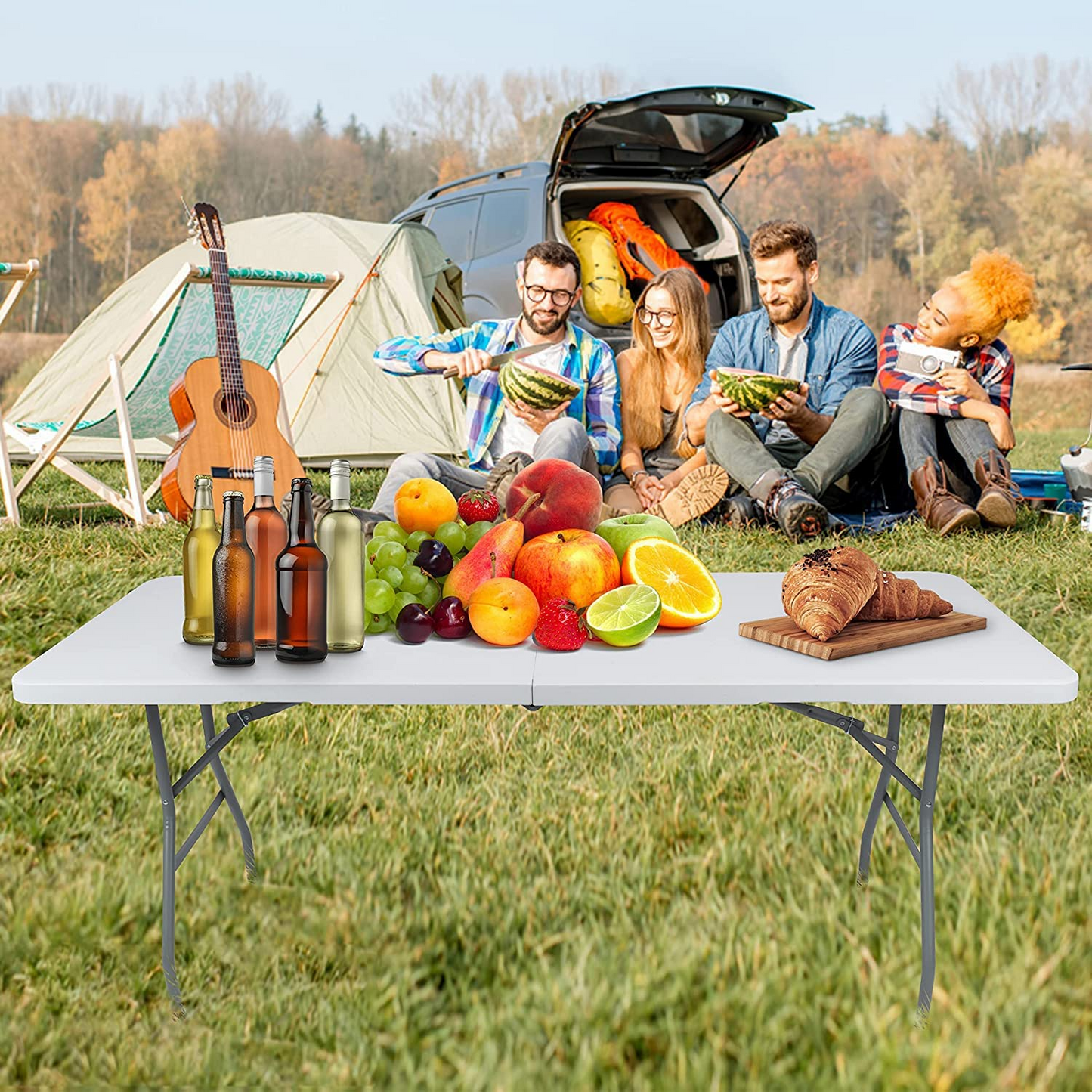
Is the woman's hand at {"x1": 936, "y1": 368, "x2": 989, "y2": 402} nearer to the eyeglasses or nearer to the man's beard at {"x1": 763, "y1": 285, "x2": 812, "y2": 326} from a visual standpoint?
the man's beard at {"x1": 763, "y1": 285, "x2": 812, "y2": 326}

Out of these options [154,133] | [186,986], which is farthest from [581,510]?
[154,133]

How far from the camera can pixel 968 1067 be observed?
1594mm

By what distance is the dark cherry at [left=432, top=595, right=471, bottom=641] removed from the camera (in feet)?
5.91

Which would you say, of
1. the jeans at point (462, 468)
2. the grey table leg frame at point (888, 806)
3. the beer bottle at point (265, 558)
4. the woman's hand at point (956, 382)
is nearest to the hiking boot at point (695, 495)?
the jeans at point (462, 468)

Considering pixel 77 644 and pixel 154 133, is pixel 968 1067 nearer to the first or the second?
pixel 77 644

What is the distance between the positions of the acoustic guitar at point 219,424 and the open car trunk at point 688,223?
2.27m

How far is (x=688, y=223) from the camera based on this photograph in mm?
7254

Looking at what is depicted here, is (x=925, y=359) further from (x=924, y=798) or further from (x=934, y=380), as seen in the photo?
(x=924, y=798)

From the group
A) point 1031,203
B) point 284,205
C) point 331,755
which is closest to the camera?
point 331,755

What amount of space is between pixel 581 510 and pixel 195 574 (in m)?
0.67

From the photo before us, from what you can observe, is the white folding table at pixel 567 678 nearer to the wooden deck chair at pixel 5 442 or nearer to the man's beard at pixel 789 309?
the man's beard at pixel 789 309

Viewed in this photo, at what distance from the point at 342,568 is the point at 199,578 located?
0.25m

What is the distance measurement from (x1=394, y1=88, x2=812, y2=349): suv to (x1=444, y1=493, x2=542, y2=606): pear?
4.45 meters

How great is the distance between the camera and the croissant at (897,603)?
1838mm
